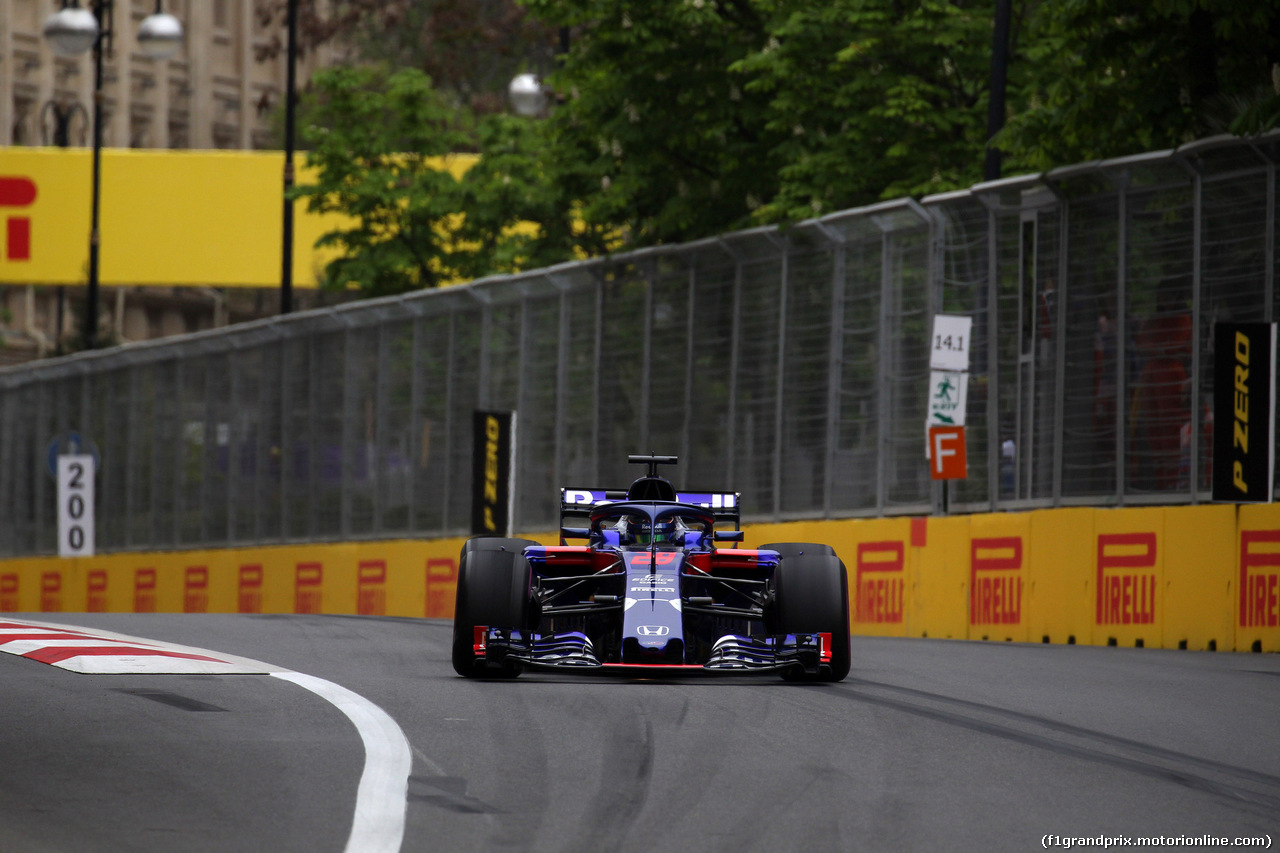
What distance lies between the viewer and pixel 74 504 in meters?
34.8

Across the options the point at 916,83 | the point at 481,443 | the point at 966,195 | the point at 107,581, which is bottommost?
the point at 107,581

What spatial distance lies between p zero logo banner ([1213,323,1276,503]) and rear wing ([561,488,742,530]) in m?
4.56

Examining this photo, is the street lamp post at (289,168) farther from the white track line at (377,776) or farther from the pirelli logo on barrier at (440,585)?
the white track line at (377,776)

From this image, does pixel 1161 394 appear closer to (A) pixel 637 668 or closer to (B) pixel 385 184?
(A) pixel 637 668

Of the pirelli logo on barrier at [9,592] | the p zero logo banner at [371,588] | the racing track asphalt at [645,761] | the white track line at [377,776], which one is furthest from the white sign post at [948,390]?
the pirelli logo on barrier at [9,592]

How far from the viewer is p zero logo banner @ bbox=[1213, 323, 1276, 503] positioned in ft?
52.6

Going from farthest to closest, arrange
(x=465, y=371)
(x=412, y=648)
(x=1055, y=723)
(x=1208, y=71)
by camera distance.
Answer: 1. (x=465, y=371)
2. (x=1208, y=71)
3. (x=412, y=648)
4. (x=1055, y=723)

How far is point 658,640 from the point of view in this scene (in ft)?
37.2

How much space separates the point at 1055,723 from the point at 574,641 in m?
2.73

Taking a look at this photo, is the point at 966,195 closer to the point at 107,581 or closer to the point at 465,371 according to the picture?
the point at 465,371

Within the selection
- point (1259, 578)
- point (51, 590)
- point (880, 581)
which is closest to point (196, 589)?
point (51, 590)

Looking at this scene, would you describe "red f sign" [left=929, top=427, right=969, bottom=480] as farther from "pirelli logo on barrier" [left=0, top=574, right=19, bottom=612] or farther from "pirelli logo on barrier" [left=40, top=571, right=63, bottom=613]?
"pirelli logo on barrier" [left=0, top=574, right=19, bottom=612]

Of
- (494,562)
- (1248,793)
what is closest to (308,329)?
(494,562)

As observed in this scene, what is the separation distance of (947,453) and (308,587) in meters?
13.3
